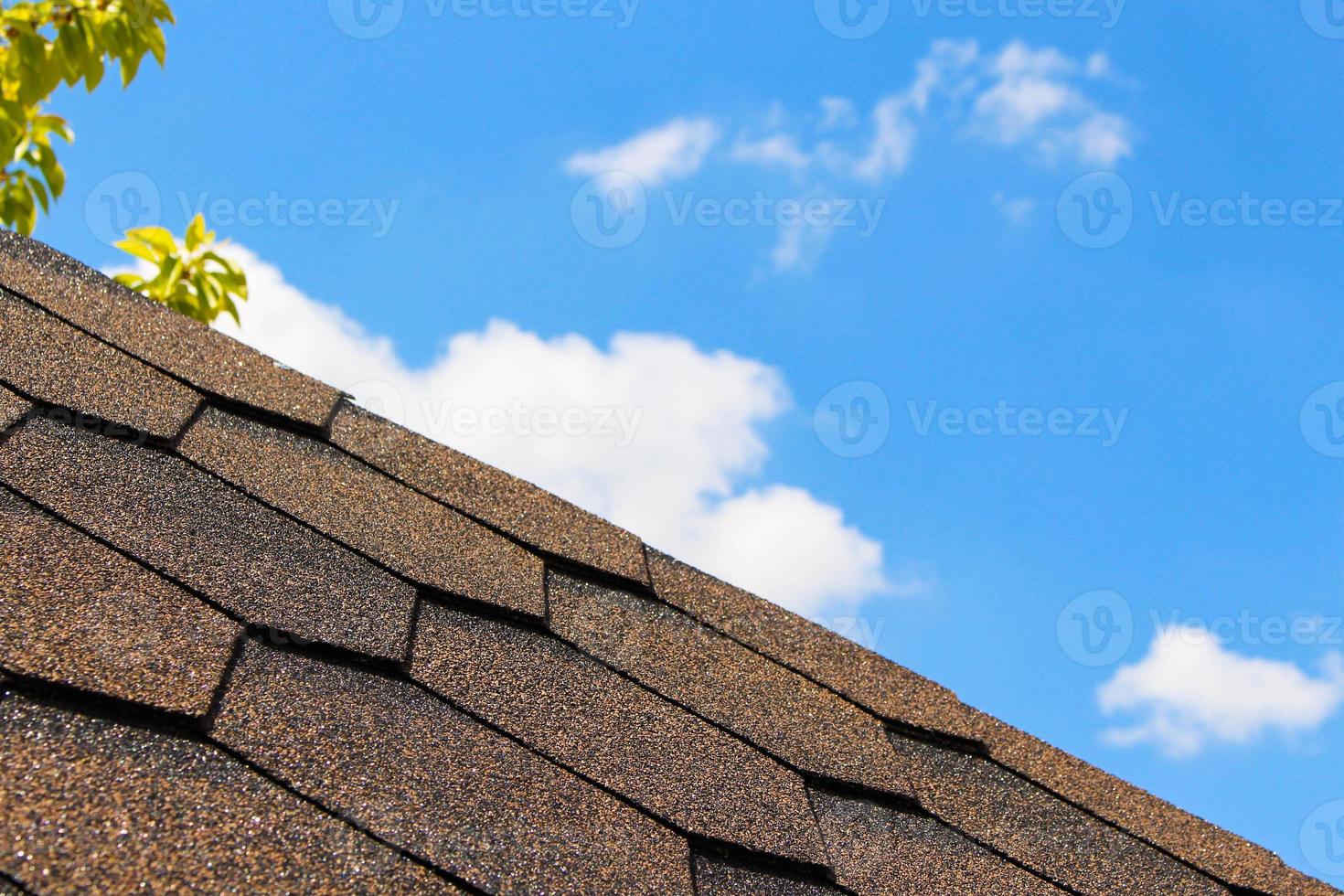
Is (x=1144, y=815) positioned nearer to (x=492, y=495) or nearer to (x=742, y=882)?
(x=742, y=882)

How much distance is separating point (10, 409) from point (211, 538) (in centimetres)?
40

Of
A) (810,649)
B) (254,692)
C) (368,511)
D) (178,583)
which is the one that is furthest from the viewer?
(810,649)

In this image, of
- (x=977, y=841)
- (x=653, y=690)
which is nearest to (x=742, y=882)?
(x=653, y=690)

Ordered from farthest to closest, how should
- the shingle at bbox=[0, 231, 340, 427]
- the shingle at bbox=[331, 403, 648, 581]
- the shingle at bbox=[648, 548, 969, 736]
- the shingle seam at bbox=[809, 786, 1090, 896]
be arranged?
the shingle at bbox=[648, 548, 969, 736], the shingle at bbox=[331, 403, 648, 581], the shingle at bbox=[0, 231, 340, 427], the shingle seam at bbox=[809, 786, 1090, 896]

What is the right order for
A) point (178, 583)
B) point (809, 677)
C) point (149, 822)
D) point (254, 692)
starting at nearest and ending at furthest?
point (149, 822)
point (254, 692)
point (178, 583)
point (809, 677)

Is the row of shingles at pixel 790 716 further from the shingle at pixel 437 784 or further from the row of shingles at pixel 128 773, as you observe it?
the row of shingles at pixel 128 773

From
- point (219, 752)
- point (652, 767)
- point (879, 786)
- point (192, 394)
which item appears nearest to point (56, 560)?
point (219, 752)

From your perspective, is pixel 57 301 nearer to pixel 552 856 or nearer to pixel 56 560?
pixel 56 560

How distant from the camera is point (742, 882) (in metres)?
1.55

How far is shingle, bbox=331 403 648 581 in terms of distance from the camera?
87.5 inches

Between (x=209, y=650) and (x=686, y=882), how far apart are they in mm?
675

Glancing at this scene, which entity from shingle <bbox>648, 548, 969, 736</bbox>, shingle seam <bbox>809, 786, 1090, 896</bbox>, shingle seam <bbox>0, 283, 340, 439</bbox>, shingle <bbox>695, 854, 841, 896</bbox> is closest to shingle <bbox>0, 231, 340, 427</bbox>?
shingle seam <bbox>0, 283, 340, 439</bbox>

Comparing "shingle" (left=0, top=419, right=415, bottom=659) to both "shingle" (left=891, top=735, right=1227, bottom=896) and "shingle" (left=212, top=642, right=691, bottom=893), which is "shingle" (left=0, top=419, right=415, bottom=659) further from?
"shingle" (left=891, top=735, right=1227, bottom=896)

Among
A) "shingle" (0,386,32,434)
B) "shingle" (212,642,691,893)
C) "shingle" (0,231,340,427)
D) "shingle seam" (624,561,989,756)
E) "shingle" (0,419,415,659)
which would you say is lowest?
"shingle" (212,642,691,893)
